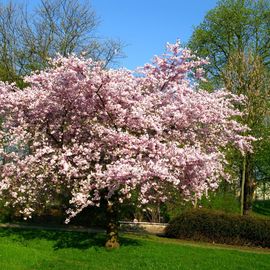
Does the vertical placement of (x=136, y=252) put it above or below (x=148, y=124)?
below

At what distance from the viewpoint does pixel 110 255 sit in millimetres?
12758

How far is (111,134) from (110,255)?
11.2 feet

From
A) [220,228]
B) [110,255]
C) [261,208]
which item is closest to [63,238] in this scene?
[110,255]

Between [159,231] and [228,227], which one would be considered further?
[159,231]

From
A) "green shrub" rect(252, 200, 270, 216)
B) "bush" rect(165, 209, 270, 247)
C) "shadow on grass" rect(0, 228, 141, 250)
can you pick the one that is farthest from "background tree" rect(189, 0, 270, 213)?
"shadow on grass" rect(0, 228, 141, 250)

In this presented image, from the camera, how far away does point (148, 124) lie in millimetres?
12336

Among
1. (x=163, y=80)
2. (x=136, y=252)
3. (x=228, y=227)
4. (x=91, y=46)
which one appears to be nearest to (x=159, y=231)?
(x=228, y=227)

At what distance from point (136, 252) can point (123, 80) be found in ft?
15.8

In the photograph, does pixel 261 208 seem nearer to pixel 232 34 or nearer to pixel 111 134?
pixel 232 34

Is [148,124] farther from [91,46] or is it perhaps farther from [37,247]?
[91,46]

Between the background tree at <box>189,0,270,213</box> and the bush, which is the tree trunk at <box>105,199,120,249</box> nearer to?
the bush

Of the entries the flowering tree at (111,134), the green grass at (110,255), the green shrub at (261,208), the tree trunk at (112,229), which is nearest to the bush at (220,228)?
the green grass at (110,255)

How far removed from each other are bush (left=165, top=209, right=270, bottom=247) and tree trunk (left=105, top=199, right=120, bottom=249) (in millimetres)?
3754

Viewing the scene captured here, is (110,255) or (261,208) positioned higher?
(261,208)
